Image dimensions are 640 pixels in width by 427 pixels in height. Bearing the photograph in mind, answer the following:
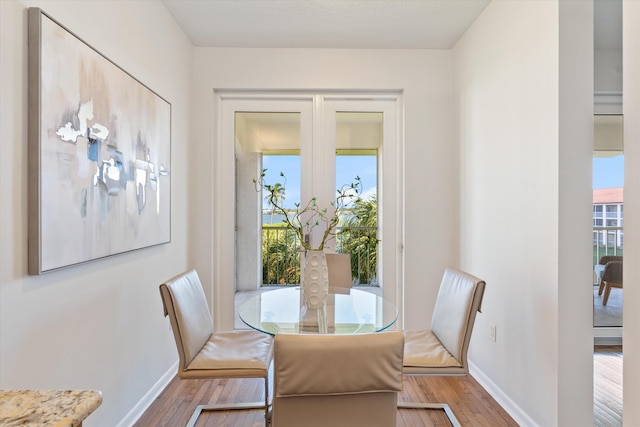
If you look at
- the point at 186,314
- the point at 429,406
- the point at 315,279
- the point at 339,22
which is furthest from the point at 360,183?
the point at 186,314

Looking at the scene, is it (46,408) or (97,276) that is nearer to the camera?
(46,408)

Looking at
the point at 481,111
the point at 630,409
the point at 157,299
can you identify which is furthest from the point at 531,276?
the point at 157,299

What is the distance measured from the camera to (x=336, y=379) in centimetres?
113

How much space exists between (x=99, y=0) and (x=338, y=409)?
2.19 metres

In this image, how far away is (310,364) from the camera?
111 centimetres

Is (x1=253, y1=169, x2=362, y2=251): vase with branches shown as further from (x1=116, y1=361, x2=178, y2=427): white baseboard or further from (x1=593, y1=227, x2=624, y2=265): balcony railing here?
(x1=593, y1=227, x2=624, y2=265): balcony railing

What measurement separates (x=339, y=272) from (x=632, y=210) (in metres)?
2.00

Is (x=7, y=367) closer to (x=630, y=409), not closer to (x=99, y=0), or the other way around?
(x=99, y=0)

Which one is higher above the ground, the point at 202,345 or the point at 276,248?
the point at 276,248

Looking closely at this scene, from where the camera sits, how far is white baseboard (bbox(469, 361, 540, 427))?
2129mm

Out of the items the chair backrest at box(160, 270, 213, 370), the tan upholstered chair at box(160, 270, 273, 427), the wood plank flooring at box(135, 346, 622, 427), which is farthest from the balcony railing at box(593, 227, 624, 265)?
the chair backrest at box(160, 270, 213, 370)

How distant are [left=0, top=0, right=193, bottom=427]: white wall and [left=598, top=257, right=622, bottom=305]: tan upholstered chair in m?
3.71

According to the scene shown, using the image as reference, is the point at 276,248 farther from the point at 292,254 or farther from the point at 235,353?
the point at 235,353

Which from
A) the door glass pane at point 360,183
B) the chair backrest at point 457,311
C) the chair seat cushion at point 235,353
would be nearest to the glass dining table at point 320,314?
the chair seat cushion at point 235,353
